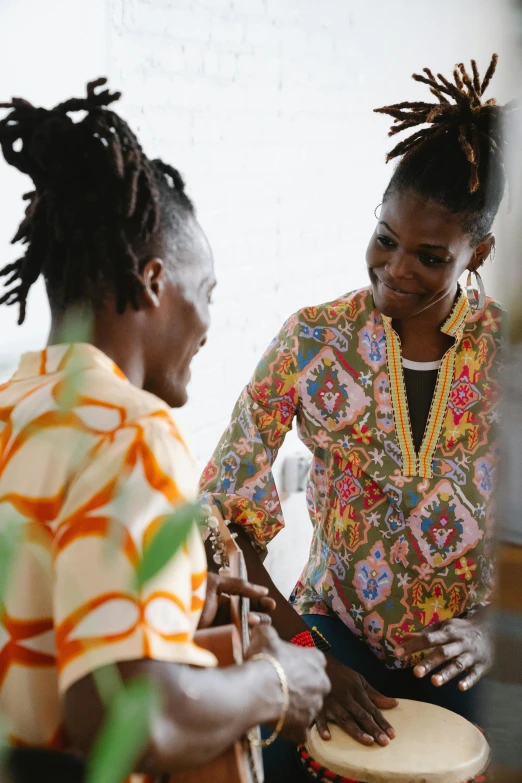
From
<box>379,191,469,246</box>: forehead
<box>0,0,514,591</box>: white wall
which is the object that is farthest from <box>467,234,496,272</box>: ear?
<box>0,0,514,591</box>: white wall

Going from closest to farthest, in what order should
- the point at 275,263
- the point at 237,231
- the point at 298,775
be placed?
the point at 298,775 < the point at 237,231 < the point at 275,263

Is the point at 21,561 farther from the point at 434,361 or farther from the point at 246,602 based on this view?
the point at 434,361

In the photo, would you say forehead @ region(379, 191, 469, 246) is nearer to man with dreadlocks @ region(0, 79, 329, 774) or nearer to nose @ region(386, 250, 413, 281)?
nose @ region(386, 250, 413, 281)

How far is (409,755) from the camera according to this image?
4.34 feet

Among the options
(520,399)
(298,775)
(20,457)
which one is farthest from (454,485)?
(520,399)

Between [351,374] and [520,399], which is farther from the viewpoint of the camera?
[351,374]

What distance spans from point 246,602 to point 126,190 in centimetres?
57

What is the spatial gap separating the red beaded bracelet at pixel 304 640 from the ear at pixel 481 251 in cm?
78

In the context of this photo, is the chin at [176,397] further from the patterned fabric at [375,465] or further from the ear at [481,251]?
the ear at [481,251]

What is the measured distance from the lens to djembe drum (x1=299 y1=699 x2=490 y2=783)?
128cm

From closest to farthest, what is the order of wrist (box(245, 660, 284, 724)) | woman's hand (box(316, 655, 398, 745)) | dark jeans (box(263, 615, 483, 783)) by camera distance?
wrist (box(245, 660, 284, 724)), woman's hand (box(316, 655, 398, 745)), dark jeans (box(263, 615, 483, 783))

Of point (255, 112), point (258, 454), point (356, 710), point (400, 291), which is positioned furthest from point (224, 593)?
point (255, 112)

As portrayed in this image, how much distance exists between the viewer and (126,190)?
1.02 metres

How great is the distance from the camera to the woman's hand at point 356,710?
54.2 inches
